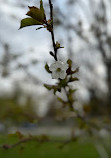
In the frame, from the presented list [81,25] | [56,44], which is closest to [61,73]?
[56,44]

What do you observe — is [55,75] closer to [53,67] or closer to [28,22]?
[53,67]

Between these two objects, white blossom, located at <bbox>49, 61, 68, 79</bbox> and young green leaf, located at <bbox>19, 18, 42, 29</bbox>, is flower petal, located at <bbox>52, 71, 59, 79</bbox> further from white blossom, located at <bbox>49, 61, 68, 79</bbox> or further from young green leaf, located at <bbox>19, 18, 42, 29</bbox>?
young green leaf, located at <bbox>19, 18, 42, 29</bbox>

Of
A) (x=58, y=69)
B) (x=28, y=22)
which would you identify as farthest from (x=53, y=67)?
(x=28, y=22)

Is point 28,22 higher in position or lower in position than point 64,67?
higher

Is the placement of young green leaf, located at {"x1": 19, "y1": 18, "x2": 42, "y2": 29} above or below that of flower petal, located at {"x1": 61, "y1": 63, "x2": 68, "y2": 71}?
above

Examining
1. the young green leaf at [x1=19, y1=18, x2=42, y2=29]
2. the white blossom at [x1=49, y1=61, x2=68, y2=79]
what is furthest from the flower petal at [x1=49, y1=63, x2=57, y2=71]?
the young green leaf at [x1=19, y1=18, x2=42, y2=29]

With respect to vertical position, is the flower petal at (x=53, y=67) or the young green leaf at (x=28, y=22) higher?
the young green leaf at (x=28, y=22)

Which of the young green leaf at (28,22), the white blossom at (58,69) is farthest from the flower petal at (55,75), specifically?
the young green leaf at (28,22)

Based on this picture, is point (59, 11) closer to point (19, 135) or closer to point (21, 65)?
point (21, 65)

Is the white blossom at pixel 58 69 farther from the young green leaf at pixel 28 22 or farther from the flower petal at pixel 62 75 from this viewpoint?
the young green leaf at pixel 28 22

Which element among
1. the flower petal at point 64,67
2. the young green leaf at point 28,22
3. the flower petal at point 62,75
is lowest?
the flower petal at point 62,75
